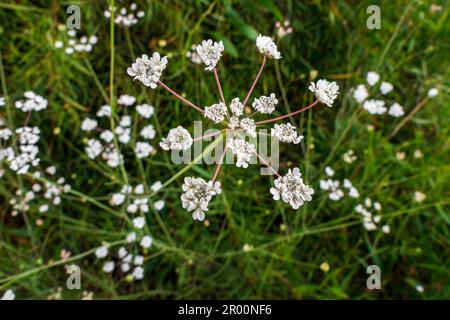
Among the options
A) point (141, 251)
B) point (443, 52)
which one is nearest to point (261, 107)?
point (141, 251)

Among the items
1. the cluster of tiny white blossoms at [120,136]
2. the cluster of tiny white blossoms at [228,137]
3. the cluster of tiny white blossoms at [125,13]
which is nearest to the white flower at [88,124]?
the cluster of tiny white blossoms at [120,136]

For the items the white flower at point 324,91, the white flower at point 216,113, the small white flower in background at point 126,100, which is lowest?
the white flower at point 216,113

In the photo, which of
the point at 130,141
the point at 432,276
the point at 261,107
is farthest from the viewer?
the point at 432,276

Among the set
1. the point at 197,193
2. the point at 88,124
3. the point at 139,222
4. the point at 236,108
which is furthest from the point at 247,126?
the point at 88,124

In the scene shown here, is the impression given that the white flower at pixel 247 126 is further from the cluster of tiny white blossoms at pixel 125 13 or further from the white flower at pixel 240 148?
the cluster of tiny white blossoms at pixel 125 13

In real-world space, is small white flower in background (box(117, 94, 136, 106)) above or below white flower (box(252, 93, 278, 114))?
above

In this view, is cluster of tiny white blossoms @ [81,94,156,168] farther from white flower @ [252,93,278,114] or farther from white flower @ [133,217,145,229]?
white flower @ [252,93,278,114]

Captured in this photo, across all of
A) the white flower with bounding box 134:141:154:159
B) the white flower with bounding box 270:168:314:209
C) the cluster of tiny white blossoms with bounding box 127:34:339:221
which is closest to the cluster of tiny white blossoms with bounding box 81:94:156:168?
the white flower with bounding box 134:141:154:159

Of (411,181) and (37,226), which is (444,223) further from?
(37,226)

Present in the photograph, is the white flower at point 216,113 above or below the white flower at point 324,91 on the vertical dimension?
below
